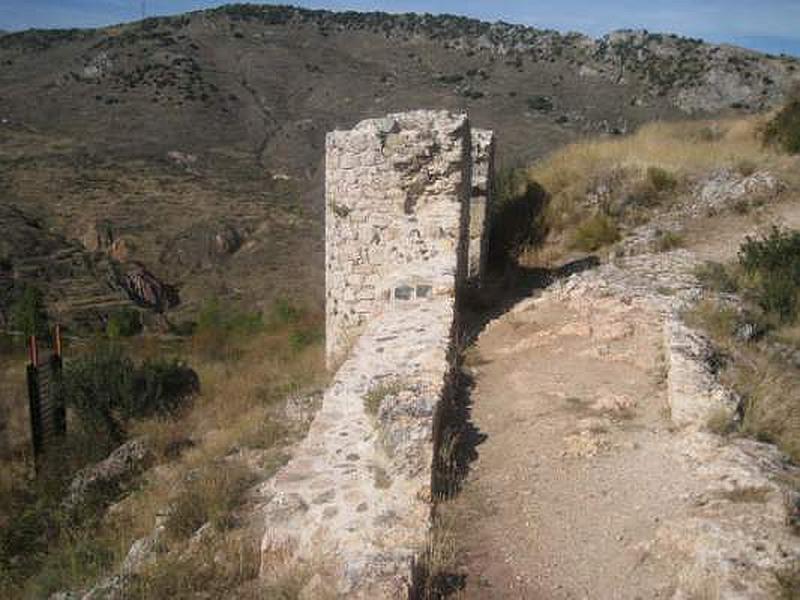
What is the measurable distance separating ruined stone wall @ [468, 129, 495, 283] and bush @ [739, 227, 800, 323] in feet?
10.5

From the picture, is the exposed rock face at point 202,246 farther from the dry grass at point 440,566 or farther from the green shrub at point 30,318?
the dry grass at point 440,566

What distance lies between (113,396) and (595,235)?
24.5 feet

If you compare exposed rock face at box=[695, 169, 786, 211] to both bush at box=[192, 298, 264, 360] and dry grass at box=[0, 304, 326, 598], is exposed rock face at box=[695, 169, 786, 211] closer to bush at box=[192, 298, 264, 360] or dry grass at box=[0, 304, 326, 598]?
dry grass at box=[0, 304, 326, 598]

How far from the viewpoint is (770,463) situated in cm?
391

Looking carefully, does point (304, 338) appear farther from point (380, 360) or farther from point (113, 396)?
point (380, 360)

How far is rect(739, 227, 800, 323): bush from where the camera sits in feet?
23.1

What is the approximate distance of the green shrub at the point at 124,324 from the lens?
18.6m

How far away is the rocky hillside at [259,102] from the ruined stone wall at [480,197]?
45.3 ft

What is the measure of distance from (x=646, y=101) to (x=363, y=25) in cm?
3138

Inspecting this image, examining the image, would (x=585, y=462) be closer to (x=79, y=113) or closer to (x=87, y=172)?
(x=87, y=172)

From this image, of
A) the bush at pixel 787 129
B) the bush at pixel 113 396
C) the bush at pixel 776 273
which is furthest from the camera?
the bush at pixel 787 129

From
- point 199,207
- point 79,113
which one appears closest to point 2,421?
point 199,207

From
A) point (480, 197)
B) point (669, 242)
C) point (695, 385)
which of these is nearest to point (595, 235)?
point (669, 242)

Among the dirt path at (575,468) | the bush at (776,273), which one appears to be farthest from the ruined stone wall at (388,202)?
the bush at (776,273)
